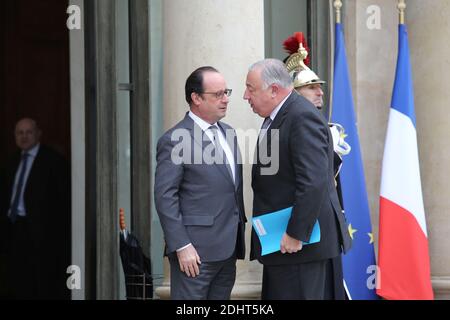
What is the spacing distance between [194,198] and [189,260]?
0.34 metres

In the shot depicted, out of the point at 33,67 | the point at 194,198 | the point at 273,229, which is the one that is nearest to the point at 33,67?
the point at 33,67

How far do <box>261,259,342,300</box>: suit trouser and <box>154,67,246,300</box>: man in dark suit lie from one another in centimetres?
26

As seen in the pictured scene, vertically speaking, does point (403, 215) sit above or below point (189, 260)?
above

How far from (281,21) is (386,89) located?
0.99 m

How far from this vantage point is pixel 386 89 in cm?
767

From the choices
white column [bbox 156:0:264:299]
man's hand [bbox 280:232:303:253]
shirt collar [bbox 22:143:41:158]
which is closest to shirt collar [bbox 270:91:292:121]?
man's hand [bbox 280:232:303:253]

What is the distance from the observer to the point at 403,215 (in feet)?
23.0

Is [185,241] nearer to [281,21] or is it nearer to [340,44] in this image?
[340,44]

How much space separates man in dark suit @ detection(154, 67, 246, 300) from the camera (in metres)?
5.43

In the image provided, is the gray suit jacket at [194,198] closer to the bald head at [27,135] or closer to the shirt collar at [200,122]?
the shirt collar at [200,122]

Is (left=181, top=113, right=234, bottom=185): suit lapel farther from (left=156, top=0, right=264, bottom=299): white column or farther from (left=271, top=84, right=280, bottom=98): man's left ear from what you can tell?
(left=156, top=0, right=264, bottom=299): white column

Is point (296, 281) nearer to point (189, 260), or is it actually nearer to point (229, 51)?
point (189, 260)

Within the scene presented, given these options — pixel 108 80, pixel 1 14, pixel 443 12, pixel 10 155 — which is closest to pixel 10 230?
pixel 10 155
